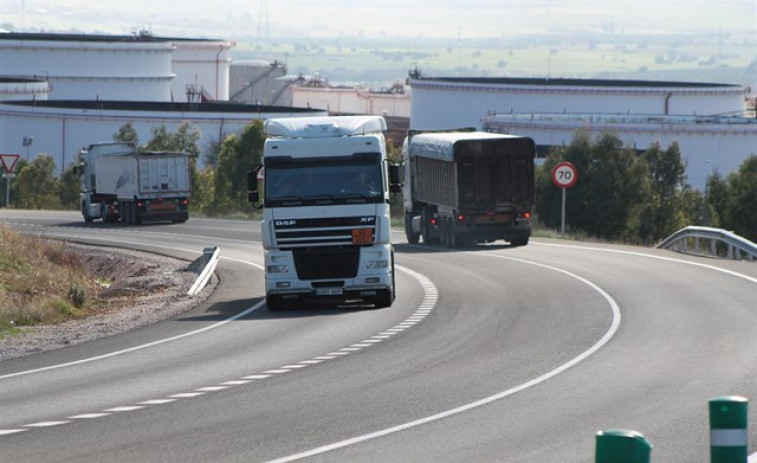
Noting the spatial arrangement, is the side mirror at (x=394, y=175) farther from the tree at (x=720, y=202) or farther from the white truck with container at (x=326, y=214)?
the tree at (x=720, y=202)

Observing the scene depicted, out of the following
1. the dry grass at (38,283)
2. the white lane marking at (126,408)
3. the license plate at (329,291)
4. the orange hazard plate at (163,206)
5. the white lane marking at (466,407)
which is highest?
the orange hazard plate at (163,206)

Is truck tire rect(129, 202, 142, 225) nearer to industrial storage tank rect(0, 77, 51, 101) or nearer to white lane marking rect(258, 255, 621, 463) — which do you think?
white lane marking rect(258, 255, 621, 463)

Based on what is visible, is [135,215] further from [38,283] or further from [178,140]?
[178,140]

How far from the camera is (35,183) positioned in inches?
3883

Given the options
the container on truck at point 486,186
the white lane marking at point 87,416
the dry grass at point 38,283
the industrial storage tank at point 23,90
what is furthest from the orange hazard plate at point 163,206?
the industrial storage tank at point 23,90

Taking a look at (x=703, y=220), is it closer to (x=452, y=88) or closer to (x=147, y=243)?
(x=147, y=243)

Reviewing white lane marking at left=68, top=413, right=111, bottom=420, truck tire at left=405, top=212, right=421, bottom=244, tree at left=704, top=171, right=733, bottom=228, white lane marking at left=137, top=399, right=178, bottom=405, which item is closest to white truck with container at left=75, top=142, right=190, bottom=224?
truck tire at left=405, top=212, right=421, bottom=244

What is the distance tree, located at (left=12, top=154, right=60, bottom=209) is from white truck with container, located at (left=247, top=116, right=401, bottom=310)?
71675 mm

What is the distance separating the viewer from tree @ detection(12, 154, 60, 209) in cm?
9723

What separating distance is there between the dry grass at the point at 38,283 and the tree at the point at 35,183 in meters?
55.3

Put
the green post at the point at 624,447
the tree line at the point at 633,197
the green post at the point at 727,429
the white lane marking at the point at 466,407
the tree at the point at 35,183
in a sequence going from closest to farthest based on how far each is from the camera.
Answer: the green post at the point at 624,447
the green post at the point at 727,429
the white lane marking at the point at 466,407
the tree line at the point at 633,197
the tree at the point at 35,183

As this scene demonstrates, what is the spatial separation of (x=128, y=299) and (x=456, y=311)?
27.3 ft

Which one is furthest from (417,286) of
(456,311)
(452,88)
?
(452,88)

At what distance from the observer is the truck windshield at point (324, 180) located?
26.5m
